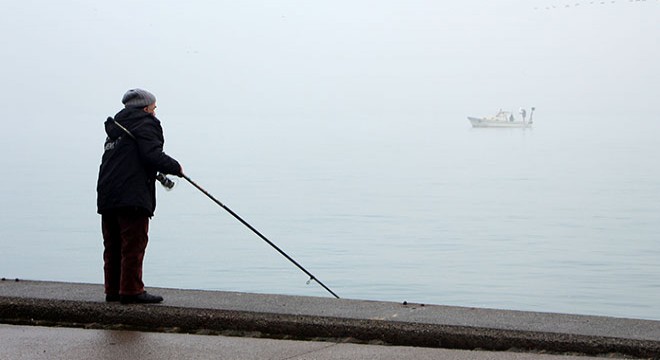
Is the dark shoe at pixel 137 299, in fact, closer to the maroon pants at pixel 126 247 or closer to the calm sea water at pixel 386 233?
the maroon pants at pixel 126 247

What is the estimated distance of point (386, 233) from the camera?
3853 centimetres

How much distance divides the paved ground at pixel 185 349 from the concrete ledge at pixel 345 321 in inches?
4.6

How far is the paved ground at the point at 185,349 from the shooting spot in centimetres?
637

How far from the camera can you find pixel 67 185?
60812mm

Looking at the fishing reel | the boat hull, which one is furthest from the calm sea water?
the boat hull

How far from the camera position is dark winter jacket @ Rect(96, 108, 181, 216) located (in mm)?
7414

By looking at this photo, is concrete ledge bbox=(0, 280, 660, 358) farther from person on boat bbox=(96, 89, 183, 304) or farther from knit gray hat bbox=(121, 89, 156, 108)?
knit gray hat bbox=(121, 89, 156, 108)

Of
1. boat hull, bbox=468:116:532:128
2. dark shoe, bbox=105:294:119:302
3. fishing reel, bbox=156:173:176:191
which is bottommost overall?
boat hull, bbox=468:116:532:128

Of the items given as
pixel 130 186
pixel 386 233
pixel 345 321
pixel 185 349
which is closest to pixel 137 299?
pixel 130 186

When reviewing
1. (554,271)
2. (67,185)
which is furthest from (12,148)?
(554,271)

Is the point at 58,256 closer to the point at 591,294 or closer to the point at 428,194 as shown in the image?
the point at 591,294

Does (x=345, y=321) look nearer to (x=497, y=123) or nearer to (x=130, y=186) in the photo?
(x=130, y=186)

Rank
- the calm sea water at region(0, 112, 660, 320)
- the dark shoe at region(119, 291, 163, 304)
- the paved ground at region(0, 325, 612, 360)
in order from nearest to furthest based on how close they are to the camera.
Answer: the paved ground at region(0, 325, 612, 360), the dark shoe at region(119, 291, 163, 304), the calm sea water at region(0, 112, 660, 320)

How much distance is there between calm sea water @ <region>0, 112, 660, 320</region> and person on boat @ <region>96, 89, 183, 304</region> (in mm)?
15507
